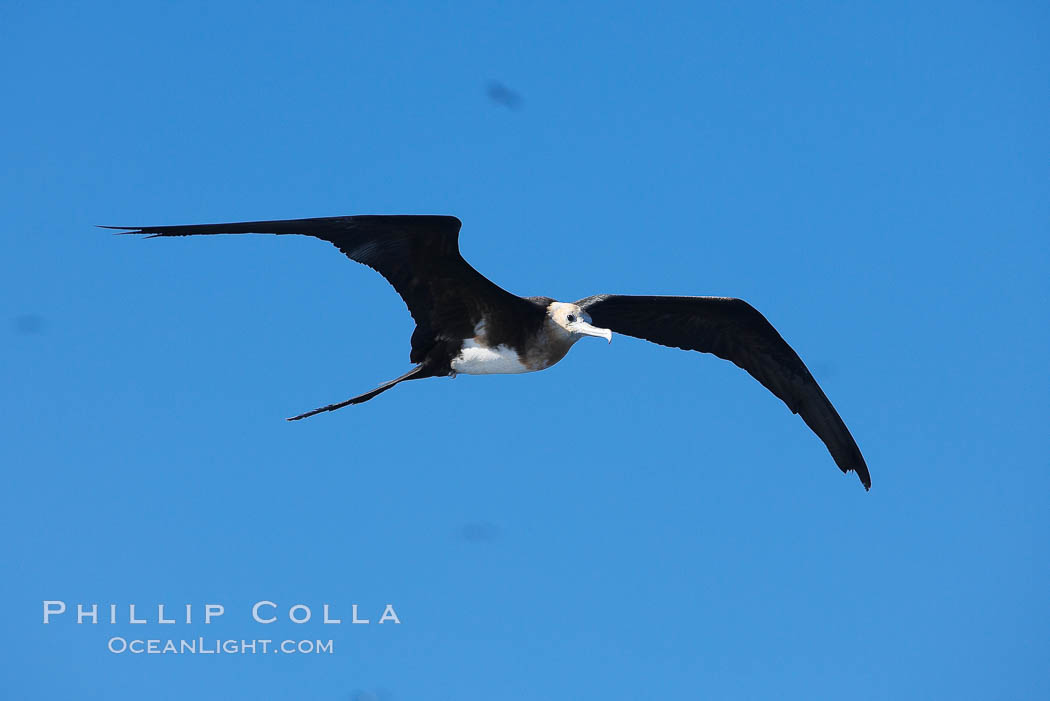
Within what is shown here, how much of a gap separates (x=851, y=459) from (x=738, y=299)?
55.1 inches

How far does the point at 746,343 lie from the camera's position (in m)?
8.52

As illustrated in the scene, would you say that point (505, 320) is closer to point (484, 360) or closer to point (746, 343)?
point (484, 360)

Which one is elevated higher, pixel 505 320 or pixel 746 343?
pixel 746 343

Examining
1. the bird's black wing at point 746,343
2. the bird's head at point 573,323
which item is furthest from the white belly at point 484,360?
the bird's black wing at point 746,343

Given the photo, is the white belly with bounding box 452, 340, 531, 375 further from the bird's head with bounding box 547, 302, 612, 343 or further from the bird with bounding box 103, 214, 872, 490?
the bird's head with bounding box 547, 302, 612, 343

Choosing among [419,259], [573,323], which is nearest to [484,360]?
[573,323]

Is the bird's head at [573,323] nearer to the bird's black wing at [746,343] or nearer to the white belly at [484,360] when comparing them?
the white belly at [484,360]

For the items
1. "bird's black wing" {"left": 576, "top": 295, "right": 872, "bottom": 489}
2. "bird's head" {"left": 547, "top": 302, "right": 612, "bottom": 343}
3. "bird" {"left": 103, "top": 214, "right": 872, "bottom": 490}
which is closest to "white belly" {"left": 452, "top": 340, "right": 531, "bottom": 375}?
"bird" {"left": 103, "top": 214, "right": 872, "bottom": 490}

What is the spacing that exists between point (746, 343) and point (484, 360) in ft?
6.81

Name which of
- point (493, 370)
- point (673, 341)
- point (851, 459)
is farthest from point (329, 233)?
point (851, 459)

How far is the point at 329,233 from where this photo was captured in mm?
6781

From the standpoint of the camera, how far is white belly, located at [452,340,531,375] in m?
7.50

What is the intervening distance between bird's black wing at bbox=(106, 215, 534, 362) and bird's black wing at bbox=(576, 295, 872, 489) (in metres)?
1.07

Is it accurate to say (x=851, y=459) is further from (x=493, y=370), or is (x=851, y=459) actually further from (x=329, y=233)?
(x=329, y=233)
